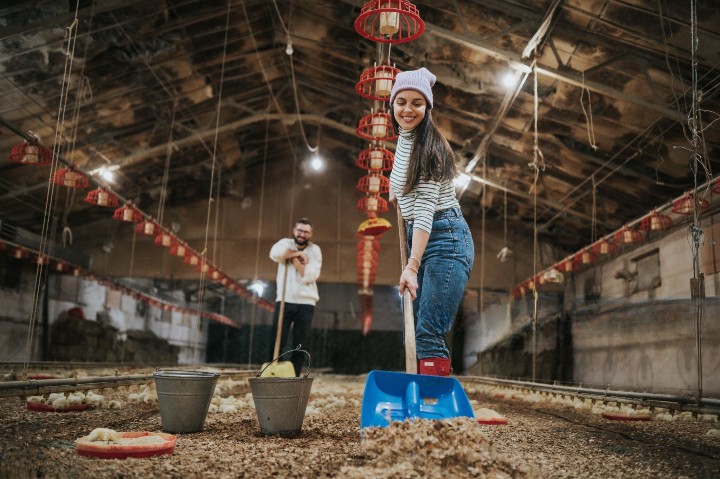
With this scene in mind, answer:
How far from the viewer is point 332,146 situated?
16031 mm

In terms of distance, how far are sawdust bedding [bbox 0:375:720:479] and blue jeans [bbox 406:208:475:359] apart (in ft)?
1.40

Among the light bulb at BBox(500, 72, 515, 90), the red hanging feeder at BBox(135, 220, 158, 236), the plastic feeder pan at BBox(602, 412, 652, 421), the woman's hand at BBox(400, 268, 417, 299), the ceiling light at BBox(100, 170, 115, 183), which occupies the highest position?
the light bulb at BBox(500, 72, 515, 90)

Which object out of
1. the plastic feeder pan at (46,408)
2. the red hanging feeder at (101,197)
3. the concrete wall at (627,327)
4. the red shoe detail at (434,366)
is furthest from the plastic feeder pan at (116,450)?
the red hanging feeder at (101,197)

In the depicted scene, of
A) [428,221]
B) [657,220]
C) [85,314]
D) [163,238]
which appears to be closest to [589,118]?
[657,220]

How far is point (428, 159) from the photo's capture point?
233 centimetres

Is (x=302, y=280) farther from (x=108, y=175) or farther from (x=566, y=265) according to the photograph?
(x=108, y=175)

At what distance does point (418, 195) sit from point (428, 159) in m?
0.15

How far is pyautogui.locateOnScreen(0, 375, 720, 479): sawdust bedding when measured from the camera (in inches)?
65.7

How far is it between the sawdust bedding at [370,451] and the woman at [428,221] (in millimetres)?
466

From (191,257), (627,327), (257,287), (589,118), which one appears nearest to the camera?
(627,327)

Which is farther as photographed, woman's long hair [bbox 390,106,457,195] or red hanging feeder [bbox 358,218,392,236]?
red hanging feeder [bbox 358,218,392,236]

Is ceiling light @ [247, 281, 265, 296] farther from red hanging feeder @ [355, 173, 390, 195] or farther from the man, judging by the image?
the man

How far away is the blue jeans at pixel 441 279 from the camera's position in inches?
89.7

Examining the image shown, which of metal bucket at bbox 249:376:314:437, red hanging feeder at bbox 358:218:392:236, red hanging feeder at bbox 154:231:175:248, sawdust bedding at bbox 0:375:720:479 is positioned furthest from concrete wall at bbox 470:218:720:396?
red hanging feeder at bbox 154:231:175:248
